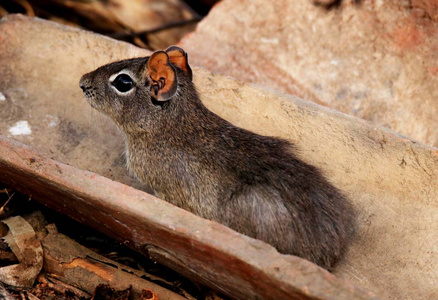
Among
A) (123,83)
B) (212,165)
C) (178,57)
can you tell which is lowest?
(212,165)

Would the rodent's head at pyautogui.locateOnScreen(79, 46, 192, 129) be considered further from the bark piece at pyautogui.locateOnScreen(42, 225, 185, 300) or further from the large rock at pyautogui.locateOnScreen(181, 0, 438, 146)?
the large rock at pyautogui.locateOnScreen(181, 0, 438, 146)

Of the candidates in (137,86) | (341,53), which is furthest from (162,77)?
(341,53)

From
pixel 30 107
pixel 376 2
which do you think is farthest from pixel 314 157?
pixel 30 107

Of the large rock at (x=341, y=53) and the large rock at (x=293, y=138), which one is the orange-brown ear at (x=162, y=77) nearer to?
the large rock at (x=293, y=138)

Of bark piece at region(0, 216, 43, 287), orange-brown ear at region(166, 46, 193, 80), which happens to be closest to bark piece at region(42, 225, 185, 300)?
bark piece at region(0, 216, 43, 287)

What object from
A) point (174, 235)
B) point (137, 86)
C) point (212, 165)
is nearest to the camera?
point (174, 235)

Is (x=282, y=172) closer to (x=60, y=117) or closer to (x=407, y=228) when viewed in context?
(x=407, y=228)

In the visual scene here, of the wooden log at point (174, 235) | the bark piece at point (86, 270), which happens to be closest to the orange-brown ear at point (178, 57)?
the wooden log at point (174, 235)

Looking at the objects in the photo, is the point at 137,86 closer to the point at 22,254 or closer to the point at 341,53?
the point at 22,254
